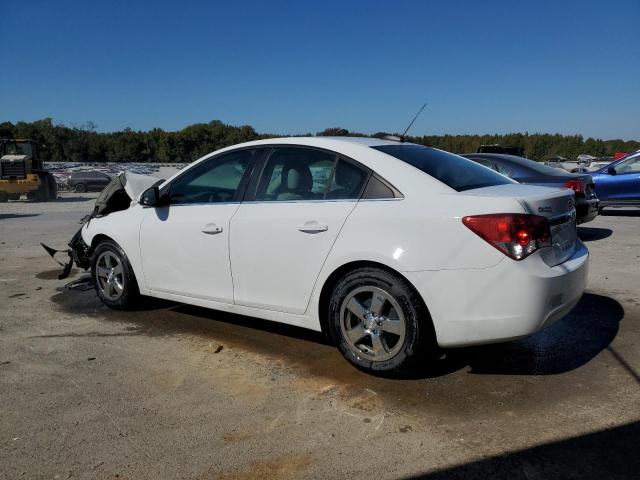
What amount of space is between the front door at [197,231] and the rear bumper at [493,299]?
1.62 meters

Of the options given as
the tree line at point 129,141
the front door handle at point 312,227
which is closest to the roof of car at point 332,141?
the front door handle at point 312,227

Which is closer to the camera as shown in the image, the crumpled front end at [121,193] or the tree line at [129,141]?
the crumpled front end at [121,193]

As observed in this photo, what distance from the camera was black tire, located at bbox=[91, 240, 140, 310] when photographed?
4.90 meters

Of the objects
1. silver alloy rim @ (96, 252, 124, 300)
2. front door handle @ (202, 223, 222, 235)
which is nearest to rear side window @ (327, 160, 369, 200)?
front door handle @ (202, 223, 222, 235)

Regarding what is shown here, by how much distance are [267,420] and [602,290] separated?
14.0 ft

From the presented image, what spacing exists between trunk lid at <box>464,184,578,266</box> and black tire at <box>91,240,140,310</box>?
3195 mm

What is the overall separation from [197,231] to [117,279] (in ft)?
4.38

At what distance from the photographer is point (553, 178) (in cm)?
857

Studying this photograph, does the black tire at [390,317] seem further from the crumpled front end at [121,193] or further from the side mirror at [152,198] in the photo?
the crumpled front end at [121,193]

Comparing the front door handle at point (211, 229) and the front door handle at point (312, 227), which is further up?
the front door handle at point (312, 227)

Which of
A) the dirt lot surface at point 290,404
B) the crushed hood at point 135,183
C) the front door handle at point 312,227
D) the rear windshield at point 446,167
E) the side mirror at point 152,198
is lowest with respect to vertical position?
the dirt lot surface at point 290,404

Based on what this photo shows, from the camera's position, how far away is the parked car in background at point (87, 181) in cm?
3081

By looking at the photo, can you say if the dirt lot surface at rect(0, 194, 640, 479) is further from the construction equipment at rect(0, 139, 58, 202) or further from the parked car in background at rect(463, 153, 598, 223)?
the construction equipment at rect(0, 139, 58, 202)

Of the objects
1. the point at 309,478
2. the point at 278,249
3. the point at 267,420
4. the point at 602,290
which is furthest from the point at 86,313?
the point at 602,290
